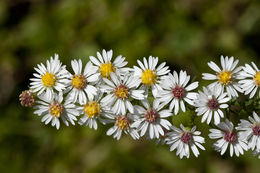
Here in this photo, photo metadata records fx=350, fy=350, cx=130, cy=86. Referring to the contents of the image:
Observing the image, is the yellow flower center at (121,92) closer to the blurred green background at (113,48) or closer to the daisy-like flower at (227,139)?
the daisy-like flower at (227,139)

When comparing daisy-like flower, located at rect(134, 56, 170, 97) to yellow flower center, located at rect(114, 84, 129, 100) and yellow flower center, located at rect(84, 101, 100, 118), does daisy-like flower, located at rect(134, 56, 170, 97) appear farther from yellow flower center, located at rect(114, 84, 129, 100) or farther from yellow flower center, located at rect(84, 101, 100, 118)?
yellow flower center, located at rect(84, 101, 100, 118)

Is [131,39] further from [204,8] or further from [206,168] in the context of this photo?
[206,168]

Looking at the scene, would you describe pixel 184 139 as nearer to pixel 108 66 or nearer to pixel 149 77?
pixel 149 77

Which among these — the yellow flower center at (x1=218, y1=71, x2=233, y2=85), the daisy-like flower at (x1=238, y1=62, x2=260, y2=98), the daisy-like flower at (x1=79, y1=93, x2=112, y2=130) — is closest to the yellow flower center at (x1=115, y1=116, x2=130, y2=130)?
the daisy-like flower at (x1=79, y1=93, x2=112, y2=130)

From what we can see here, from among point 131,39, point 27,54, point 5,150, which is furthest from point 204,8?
point 5,150

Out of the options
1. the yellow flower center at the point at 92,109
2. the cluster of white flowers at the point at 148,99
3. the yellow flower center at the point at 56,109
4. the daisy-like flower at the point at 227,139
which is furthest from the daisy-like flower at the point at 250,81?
the yellow flower center at the point at 56,109

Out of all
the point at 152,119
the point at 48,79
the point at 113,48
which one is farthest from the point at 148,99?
the point at 113,48

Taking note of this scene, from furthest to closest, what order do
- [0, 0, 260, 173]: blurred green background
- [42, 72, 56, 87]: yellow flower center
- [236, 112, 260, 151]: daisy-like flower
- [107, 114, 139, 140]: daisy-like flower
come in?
[0, 0, 260, 173]: blurred green background → [107, 114, 139, 140]: daisy-like flower → [42, 72, 56, 87]: yellow flower center → [236, 112, 260, 151]: daisy-like flower
